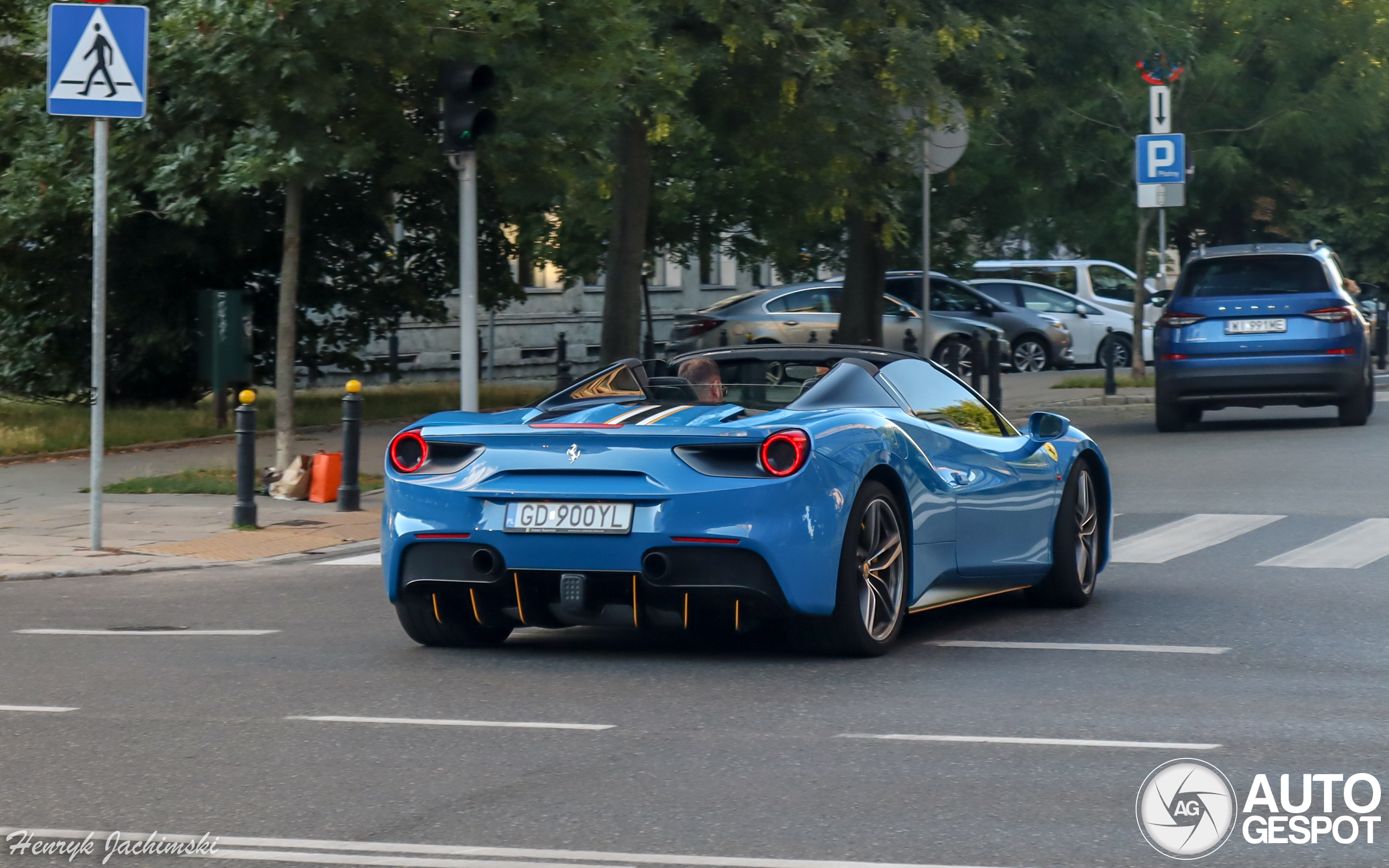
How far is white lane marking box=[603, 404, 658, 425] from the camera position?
7836mm

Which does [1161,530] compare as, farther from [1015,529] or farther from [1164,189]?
[1164,189]

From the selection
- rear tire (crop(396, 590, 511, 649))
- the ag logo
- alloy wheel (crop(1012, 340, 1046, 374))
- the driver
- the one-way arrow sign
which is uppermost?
the one-way arrow sign

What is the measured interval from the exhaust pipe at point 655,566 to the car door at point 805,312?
2463 centimetres

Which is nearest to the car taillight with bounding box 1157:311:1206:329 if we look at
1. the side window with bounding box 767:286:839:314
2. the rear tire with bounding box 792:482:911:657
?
the side window with bounding box 767:286:839:314

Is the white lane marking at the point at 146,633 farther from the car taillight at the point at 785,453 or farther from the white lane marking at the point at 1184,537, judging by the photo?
the white lane marking at the point at 1184,537

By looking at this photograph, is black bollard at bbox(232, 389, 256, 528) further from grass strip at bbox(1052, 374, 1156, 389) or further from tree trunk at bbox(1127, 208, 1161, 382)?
A: tree trunk at bbox(1127, 208, 1161, 382)

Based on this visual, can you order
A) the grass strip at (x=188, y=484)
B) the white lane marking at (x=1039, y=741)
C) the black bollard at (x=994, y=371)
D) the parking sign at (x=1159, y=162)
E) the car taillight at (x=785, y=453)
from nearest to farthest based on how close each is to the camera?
the white lane marking at (x=1039, y=741) → the car taillight at (x=785, y=453) → the grass strip at (x=188, y=484) → the black bollard at (x=994, y=371) → the parking sign at (x=1159, y=162)

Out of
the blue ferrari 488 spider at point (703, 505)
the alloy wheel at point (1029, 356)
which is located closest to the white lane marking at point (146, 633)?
the blue ferrari 488 spider at point (703, 505)

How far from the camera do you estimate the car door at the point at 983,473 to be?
8.66 m

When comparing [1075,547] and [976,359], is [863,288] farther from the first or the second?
[1075,547]

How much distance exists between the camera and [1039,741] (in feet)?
20.8

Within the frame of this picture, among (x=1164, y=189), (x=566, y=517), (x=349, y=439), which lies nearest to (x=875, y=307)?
(x=1164, y=189)

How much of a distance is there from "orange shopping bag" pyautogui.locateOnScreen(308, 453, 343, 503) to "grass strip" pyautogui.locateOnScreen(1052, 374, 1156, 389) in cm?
1427

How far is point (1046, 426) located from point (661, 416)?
225cm
